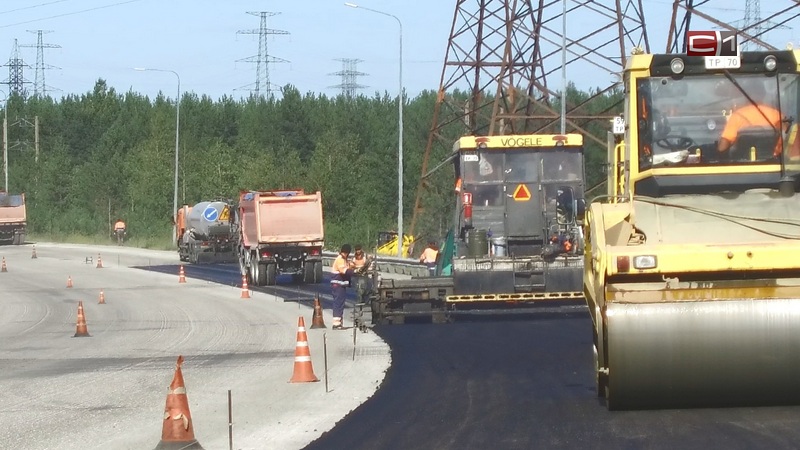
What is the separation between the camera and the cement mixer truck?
164 feet

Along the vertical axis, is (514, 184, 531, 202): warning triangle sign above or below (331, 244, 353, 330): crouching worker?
above

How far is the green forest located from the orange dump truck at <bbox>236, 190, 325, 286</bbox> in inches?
296

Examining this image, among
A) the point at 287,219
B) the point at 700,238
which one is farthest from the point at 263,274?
the point at 700,238

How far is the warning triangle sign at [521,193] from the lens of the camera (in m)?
24.5

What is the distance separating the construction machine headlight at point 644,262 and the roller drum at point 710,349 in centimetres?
32

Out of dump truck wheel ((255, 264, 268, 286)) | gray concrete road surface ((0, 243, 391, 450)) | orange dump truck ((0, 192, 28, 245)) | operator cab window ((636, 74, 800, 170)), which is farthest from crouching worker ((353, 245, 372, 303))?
orange dump truck ((0, 192, 28, 245))

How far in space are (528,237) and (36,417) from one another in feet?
40.7

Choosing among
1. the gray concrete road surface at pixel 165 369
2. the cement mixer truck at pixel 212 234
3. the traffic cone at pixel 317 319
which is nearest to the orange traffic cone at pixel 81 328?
the gray concrete road surface at pixel 165 369

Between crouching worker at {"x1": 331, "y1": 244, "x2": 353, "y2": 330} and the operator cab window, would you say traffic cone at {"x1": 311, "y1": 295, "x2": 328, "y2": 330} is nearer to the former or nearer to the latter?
crouching worker at {"x1": 331, "y1": 244, "x2": 353, "y2": 330}

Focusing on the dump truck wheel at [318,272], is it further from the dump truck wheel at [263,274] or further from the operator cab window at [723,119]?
the operator cab window at [723,119]

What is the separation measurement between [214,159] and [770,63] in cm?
6383

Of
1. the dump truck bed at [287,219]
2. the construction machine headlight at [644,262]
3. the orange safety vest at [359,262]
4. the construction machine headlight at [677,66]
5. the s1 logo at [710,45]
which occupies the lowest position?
the orange safety vest at [359,262]

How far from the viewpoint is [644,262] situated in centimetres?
1050

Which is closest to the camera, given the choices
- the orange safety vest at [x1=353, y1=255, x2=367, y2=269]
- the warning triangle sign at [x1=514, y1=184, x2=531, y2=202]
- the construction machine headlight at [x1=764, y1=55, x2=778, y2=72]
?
the construction machine headlight at [x1=764, y1=55, x2=778, y2=72]
